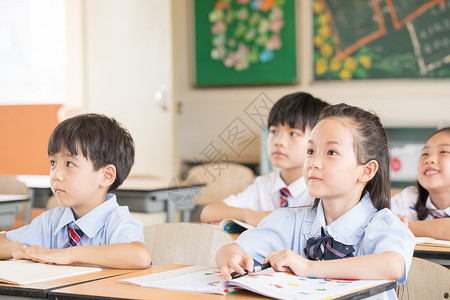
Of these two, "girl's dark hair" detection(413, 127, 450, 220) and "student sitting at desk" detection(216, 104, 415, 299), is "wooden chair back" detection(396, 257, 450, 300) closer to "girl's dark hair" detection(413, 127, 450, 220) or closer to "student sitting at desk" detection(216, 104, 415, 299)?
"student sitting at desk" detection(216, 104, 415, 299)

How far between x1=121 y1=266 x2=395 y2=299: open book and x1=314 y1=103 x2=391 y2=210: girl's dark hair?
0.95 feet

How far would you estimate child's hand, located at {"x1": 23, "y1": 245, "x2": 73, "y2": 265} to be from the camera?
63.4 inches

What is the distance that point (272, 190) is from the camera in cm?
266

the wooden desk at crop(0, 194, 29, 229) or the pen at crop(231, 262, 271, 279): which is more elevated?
the pen at crop(231, 262, 271, 279)

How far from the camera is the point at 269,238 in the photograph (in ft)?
5.17

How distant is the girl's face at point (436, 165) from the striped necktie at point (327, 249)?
1045 mm

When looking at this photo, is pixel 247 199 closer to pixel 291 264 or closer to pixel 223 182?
pixel 223 182

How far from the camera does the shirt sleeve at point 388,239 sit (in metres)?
1.37

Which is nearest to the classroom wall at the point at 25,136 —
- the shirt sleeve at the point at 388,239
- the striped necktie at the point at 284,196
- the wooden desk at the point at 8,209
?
the wooden desk at the point at 8,209

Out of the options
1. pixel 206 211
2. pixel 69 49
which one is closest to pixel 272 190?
pixel 206 211

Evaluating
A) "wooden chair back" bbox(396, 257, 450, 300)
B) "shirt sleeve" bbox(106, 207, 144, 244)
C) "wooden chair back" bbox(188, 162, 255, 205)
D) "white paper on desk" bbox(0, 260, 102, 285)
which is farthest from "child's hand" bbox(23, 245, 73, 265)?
"wooden chair back" bbox(188, 162, 255, 205)

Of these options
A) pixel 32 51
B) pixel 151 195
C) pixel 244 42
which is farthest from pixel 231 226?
pixel 32 51

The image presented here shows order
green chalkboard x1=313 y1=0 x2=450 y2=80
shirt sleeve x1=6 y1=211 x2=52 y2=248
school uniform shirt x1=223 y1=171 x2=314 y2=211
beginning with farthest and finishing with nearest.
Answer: green chalkboard x1=313 y1=0 x2=450 y2=80
school uniform shirt x1=223 y1=171 x2=314 y2=211
shirt sleeve x1=6 y1=211 x2=52 y2=248

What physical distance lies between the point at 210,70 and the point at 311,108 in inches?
115
